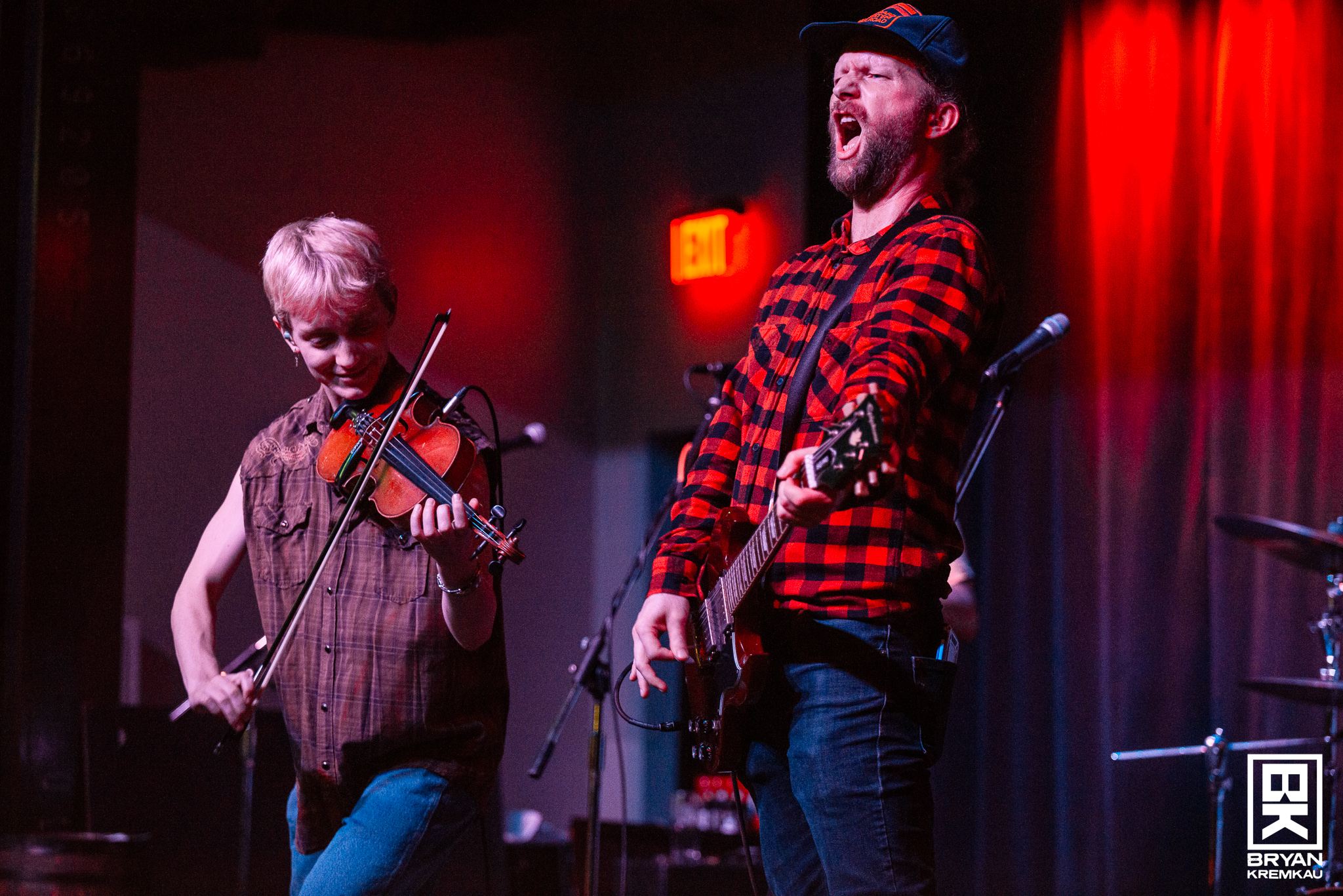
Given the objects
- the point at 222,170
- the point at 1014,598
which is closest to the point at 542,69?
the point at 222,170

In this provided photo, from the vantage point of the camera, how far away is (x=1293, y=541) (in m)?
2.83

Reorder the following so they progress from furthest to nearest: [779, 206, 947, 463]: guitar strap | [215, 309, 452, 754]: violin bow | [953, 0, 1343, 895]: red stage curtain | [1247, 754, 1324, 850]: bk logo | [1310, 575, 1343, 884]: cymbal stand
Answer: [953, 0, 1343, 895]: red stage curtain
[1247, 754, 1324, 850]: bk logo
[1310, 575, 1343, 884]: cymbal stand
[215, 309, 452, 754]: violin bow
[779, 206, 947, 463]: guitar strap

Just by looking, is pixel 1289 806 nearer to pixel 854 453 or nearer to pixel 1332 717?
pixel 1332 717

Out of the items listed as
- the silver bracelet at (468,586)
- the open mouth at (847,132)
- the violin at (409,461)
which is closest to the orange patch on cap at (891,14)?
the open mouth at (847,132)

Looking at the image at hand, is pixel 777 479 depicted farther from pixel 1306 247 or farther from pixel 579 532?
pixel 579 532

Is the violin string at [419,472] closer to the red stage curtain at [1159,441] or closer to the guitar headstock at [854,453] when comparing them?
the guitar headstock at [854,453]

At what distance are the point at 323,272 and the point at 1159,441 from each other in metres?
2.89

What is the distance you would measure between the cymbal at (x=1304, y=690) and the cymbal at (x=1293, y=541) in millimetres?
280

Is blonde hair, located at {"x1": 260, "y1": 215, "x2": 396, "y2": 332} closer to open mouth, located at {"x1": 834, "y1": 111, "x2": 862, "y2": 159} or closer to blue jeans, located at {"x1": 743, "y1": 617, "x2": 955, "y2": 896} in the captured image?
open mouth, located at {"x1": 834, "y1": 111, "x2": 862, "y2": 159}

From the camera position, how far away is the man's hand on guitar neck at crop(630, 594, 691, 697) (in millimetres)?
1694

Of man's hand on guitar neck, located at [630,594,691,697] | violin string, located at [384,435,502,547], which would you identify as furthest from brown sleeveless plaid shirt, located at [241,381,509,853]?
man's hand on guitar neck, located at [630,594,691,697]

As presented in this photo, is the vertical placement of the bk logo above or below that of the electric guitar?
below

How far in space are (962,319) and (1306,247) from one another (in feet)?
8.92

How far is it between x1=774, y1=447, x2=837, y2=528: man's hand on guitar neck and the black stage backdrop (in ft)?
8.34
